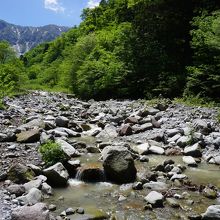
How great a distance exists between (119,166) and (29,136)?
5.64m

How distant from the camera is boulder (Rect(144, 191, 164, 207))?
447 inches

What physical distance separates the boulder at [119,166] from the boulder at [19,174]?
8.96 ft

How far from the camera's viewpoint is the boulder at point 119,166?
1362cm

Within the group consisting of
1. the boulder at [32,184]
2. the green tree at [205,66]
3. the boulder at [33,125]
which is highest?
the green tree at [205,66]

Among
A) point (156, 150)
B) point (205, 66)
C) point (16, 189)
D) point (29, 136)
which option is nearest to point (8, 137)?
point (29, 136)

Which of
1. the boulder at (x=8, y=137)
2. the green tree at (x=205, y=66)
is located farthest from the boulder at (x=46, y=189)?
the green tree at (x=205, y=66)

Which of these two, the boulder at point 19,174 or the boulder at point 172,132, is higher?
the boulder at point 172,132

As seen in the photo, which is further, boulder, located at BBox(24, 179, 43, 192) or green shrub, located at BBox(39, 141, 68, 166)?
Answer: green shrub, located at BBox(39, 141, 68, 166)

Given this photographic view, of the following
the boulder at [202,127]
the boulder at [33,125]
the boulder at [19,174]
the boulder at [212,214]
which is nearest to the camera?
the boulder at [212,214]

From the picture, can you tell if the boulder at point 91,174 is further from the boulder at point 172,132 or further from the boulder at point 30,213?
the boulder at point 172,132

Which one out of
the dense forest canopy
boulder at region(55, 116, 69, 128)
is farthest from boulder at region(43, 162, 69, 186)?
the dense forest canopy

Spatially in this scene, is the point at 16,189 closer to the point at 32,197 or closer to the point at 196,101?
the point at 32,197

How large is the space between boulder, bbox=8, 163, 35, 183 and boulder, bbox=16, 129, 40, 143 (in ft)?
15.8

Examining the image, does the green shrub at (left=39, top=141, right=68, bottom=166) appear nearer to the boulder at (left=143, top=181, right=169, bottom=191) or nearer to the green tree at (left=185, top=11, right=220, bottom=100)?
the boulder at (left=143, top=181, right=169, bottom=191)
